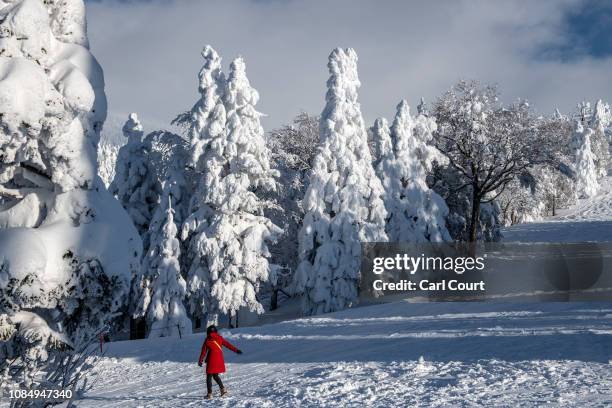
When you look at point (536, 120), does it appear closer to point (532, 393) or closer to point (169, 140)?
point (169, 140)

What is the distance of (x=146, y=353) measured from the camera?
739 inches

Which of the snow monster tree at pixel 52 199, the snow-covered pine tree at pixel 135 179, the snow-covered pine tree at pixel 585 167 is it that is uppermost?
the snow-covered pine tree at pixel 585 167

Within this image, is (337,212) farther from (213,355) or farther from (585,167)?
(585,167)

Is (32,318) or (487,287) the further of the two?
(487,287)

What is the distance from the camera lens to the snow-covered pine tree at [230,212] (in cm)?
2617

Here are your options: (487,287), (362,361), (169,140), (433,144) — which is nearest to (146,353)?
(362,361)

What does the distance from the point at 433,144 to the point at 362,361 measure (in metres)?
22.5

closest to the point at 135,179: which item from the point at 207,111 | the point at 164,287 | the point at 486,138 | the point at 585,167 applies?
the point at 207,111

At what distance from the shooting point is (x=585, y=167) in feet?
312

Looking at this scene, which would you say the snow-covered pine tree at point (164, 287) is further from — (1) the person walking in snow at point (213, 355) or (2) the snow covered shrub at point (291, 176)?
(1) the person walking in snow at point (213, 355)

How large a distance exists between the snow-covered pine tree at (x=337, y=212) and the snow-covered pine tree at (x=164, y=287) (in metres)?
6.09

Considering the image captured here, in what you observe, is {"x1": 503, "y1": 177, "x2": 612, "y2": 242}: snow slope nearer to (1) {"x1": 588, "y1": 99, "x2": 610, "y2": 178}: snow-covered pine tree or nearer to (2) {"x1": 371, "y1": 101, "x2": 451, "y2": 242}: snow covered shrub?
(2) {"x1": 371, "y1": 101, "x2": 451, "y2": 242}: snow covered shrub
